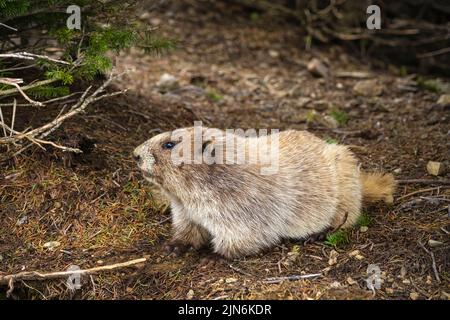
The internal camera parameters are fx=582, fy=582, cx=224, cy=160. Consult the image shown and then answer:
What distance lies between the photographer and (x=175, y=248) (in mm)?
4730

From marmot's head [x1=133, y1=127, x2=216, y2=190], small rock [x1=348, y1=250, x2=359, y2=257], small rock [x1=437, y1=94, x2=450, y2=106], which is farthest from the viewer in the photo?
small rock [x1=437, y1=94, x2=450, y2=106]

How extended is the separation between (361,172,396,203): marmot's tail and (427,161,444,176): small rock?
520 millimetres

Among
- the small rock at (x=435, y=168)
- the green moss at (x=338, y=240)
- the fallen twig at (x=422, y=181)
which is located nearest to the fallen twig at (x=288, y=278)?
the green moss at (x=338, y=240)

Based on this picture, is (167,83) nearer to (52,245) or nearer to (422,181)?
(52,245)

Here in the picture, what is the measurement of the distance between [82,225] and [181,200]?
95 cm

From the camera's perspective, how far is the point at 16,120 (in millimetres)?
5434

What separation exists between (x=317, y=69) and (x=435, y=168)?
11.4 ft

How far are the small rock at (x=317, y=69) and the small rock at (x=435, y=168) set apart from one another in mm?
3334

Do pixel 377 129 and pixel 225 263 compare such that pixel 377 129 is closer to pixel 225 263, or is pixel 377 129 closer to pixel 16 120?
pixel 225 263

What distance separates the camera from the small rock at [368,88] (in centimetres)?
797

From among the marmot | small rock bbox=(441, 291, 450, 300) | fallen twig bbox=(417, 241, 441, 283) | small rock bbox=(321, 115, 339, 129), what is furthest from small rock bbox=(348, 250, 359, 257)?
small rock bbox=(321, 115, 339, 129)

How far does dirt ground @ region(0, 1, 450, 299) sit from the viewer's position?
14.1 feet

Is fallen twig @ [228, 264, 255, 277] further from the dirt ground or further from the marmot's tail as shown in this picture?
the marmot's tail
